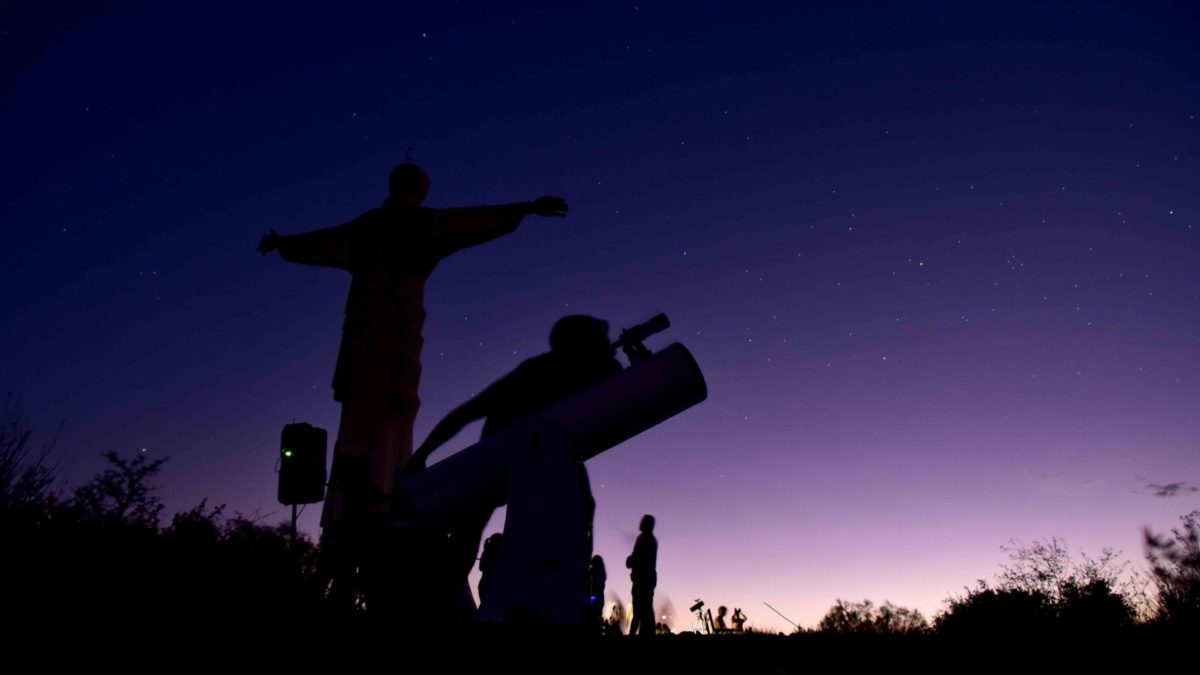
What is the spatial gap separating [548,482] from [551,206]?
5789mm

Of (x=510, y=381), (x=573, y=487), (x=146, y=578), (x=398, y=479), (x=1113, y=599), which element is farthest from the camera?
(x=1113, y=599)

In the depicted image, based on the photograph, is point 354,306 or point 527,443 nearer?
point 527,443

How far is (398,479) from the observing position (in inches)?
142

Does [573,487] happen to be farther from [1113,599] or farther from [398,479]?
[1113,599]

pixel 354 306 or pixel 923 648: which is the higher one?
pixel 354 306

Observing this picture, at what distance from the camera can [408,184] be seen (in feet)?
31.0

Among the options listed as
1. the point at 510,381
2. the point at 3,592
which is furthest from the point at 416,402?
the point at 3,592

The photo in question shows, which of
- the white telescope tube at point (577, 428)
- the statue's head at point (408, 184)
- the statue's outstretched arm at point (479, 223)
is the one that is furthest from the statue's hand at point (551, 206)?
the white telescope tube at point (577, 428)

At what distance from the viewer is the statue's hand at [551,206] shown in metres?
8.50

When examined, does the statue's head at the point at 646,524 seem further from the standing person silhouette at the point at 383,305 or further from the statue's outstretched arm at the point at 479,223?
the statue's outstretched arm at the point at 479,223

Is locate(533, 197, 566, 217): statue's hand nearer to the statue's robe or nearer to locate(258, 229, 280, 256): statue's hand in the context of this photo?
the statue's robe

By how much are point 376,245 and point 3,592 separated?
7038 mm

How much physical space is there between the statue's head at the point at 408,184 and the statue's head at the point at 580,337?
19.1 ft

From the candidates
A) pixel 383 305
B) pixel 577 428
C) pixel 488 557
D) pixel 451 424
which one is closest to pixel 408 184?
pixel 383 305
